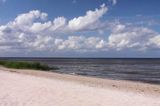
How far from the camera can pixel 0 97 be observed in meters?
15.1

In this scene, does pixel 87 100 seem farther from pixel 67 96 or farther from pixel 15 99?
pixel 15 99

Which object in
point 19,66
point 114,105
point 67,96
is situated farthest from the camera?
point 19,66

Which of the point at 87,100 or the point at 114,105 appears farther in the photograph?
the point at 87,100

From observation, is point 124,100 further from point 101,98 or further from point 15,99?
point 15,99

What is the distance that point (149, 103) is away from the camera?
557 inches

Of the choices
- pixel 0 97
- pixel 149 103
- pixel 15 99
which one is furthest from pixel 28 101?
pixel 149 103

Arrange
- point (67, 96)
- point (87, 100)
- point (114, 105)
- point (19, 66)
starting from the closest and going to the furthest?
point (114, 105) → point (87, 100) → point (67, 96) → point (19, 66)

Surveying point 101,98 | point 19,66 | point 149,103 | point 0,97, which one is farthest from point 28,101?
point 19,66

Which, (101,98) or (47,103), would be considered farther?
(101,98)

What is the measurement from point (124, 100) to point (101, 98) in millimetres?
1111

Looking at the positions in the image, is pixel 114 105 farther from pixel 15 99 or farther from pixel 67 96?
pixel 15 99

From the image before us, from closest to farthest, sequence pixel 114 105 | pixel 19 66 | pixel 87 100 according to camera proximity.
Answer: pixel 114 105, pixel 87 100, pixel 19 66

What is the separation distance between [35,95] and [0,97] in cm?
171

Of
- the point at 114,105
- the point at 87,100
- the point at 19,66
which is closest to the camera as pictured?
the point at 114,105
